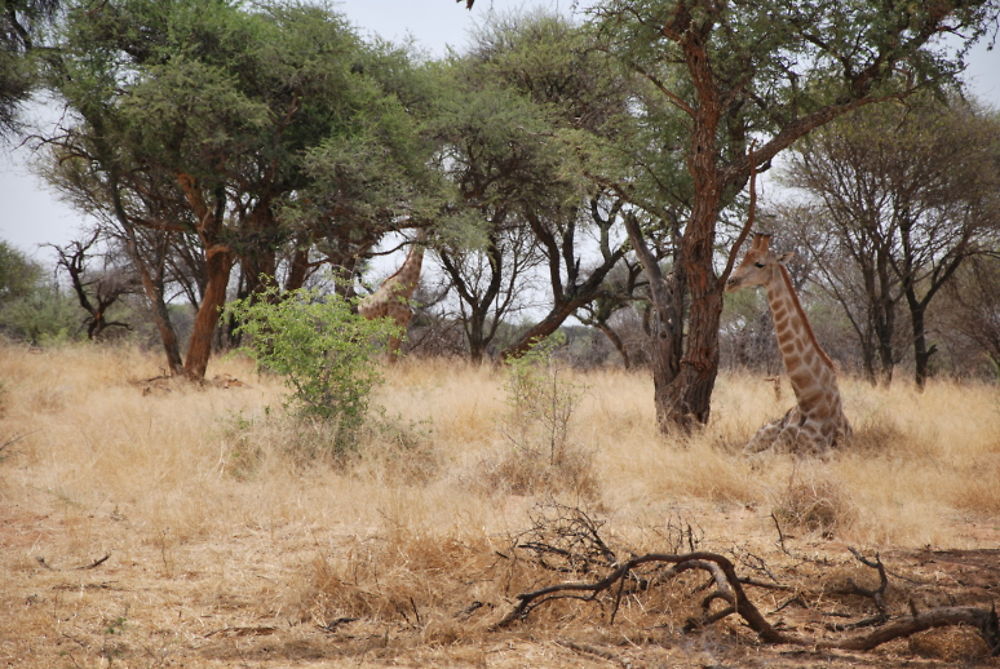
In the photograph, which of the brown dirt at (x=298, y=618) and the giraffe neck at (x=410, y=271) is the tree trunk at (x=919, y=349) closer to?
the giraffe neck at (x=410, y=271)

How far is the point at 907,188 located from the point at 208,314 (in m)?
Answer: 12.0

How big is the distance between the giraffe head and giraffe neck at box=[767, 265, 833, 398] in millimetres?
69

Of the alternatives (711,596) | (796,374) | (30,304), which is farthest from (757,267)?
(30,304)

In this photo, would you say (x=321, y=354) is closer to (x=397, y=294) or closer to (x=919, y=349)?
(x=397, y=294)

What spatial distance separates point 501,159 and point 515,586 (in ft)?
43.3

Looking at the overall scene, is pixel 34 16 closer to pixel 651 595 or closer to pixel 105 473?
pixel 105 473

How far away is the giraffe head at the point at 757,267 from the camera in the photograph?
7398 millimetres

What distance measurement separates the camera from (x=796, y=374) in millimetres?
7145

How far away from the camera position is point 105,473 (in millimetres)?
5906

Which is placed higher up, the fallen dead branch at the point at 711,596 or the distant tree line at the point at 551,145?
the distant tree line at the point at 551,145

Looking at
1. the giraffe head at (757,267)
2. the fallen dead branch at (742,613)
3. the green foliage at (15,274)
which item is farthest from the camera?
the green foliage at (15,274)

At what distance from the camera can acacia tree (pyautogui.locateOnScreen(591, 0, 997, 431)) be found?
7316mm

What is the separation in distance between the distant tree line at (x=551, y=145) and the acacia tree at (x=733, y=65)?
0.10 feet

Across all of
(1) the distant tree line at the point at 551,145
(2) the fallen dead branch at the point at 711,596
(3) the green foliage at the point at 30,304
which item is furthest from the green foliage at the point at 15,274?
(2) the fallen dead branch at the point at 711,596
